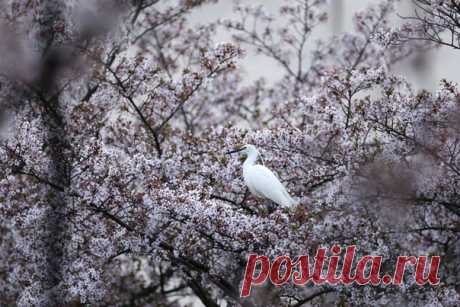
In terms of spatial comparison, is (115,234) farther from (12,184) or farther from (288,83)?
(288,83)

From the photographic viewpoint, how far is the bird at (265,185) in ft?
21.7

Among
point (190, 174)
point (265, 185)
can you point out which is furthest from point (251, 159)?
point (190, 174)

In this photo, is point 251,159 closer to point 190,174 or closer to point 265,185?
point 265,185

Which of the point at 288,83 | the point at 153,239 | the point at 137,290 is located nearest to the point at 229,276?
the point at 153,239

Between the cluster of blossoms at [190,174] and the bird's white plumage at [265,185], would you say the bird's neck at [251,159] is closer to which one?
the bird's white plumage at [265,185]

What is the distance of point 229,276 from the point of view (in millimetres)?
7105

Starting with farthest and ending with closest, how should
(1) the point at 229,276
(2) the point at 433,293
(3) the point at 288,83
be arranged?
(3) the point at 288,83
(1) the point at 229,276
(2) the point at 433,293

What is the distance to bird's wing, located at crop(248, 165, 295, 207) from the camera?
660 cm

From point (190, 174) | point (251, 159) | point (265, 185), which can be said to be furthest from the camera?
point (190, 174)

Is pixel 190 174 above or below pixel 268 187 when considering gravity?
above

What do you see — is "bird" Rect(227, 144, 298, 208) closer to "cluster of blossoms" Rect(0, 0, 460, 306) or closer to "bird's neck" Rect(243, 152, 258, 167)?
"bird's neck" Rect(243, 152, 258, 167)

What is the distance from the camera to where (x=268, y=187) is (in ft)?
21.7

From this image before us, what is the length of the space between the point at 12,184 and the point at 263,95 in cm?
435

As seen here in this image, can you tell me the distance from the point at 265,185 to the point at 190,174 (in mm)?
1054
